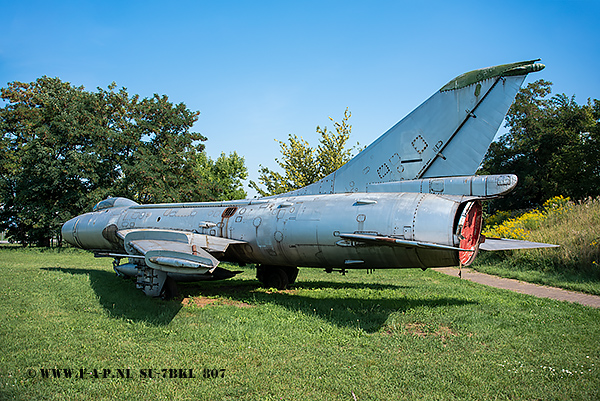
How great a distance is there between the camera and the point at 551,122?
30109mm

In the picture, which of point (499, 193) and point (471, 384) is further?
point (499, 193)

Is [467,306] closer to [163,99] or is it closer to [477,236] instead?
[477,236]

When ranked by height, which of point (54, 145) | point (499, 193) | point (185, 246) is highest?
point (54, 145)

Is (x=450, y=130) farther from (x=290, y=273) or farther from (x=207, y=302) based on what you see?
(x=207, y=302)

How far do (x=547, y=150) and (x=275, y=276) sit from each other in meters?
27.6

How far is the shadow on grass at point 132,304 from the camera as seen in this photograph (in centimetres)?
791

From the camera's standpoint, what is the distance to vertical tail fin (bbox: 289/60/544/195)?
312 inches

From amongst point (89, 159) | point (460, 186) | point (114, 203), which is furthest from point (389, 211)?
point (89, 159)

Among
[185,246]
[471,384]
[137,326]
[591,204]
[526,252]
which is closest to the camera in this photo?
[471,384]

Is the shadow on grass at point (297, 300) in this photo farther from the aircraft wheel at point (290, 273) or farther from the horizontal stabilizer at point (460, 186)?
the horizontal stabilizer at point (460, 186)

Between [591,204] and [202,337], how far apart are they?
18.1 metres

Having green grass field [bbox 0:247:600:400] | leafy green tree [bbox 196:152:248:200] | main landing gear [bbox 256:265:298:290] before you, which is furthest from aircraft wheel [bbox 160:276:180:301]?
leafy green tree [bbox 196:152:248:200]

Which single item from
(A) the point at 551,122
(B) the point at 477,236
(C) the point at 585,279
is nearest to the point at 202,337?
(B) the point at 477,236

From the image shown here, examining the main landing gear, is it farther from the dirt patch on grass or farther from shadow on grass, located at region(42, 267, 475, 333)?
the dirt patch on grass
